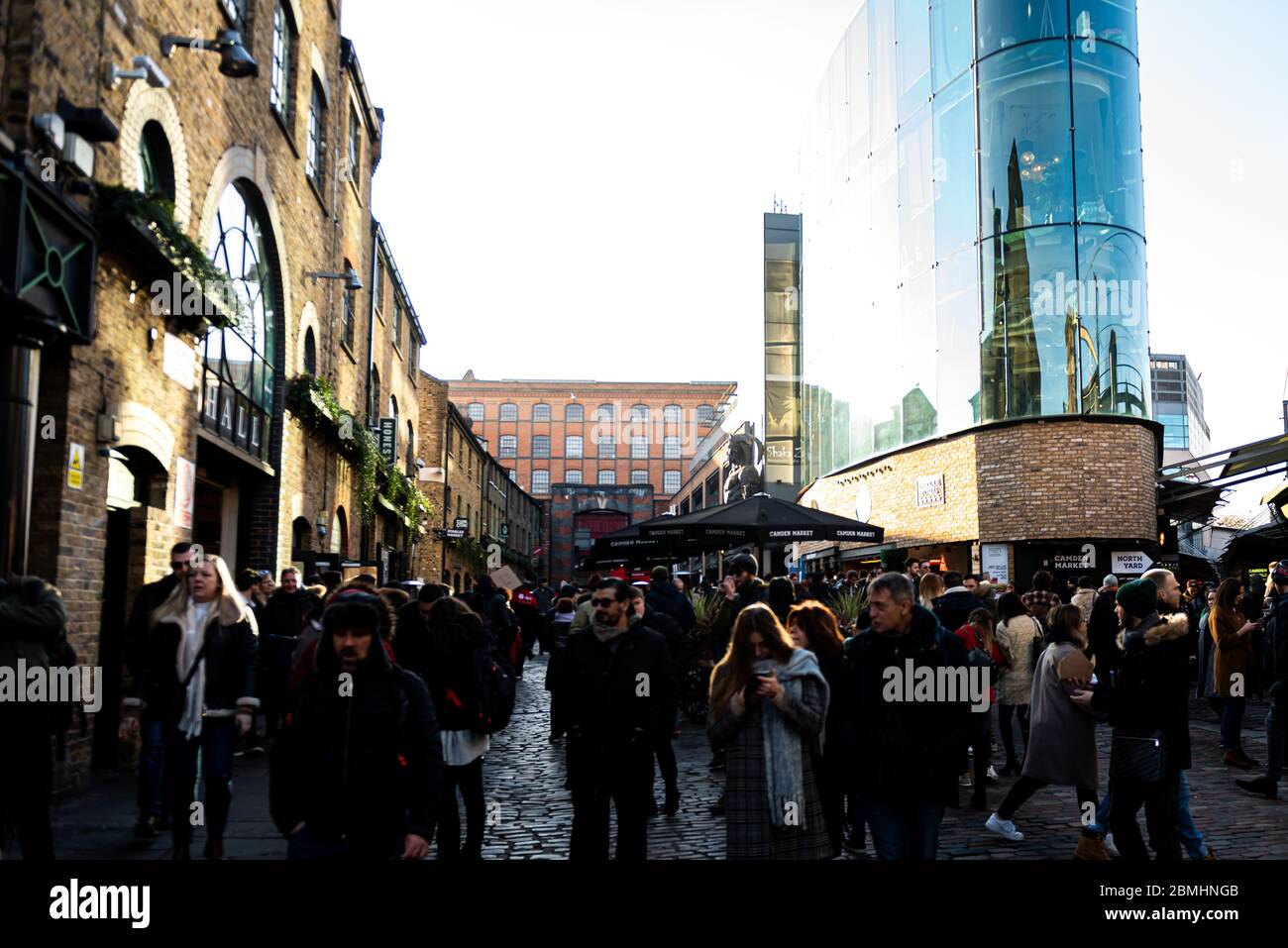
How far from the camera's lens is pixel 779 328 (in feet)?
140

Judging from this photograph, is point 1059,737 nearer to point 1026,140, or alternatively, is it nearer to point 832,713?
point 832,713

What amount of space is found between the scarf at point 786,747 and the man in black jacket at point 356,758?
1.48 metres

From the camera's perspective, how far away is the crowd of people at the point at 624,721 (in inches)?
167

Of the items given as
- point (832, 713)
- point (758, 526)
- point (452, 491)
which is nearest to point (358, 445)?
point (758, 526)

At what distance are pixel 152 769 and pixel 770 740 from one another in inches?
169

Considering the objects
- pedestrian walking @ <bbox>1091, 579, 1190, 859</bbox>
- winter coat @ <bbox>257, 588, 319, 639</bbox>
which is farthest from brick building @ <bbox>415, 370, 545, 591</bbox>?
pedestrian walking @ <bbox>1091, 579, 1190, 859</bbox>

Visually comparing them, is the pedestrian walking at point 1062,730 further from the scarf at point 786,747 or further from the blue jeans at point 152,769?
the blue jeans at point 152,769

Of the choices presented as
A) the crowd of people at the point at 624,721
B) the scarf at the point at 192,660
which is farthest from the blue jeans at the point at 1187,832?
the scarf at the point at 192,660

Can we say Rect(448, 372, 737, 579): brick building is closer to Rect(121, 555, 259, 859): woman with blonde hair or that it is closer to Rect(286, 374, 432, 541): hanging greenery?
Rect(286, 374, 432, 541): hanging greenery

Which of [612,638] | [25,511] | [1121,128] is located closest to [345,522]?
[25,511]

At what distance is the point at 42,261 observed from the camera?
7.70 metres

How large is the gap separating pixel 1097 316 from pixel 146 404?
18.0 metres

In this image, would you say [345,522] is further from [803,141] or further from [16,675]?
[803,141]
